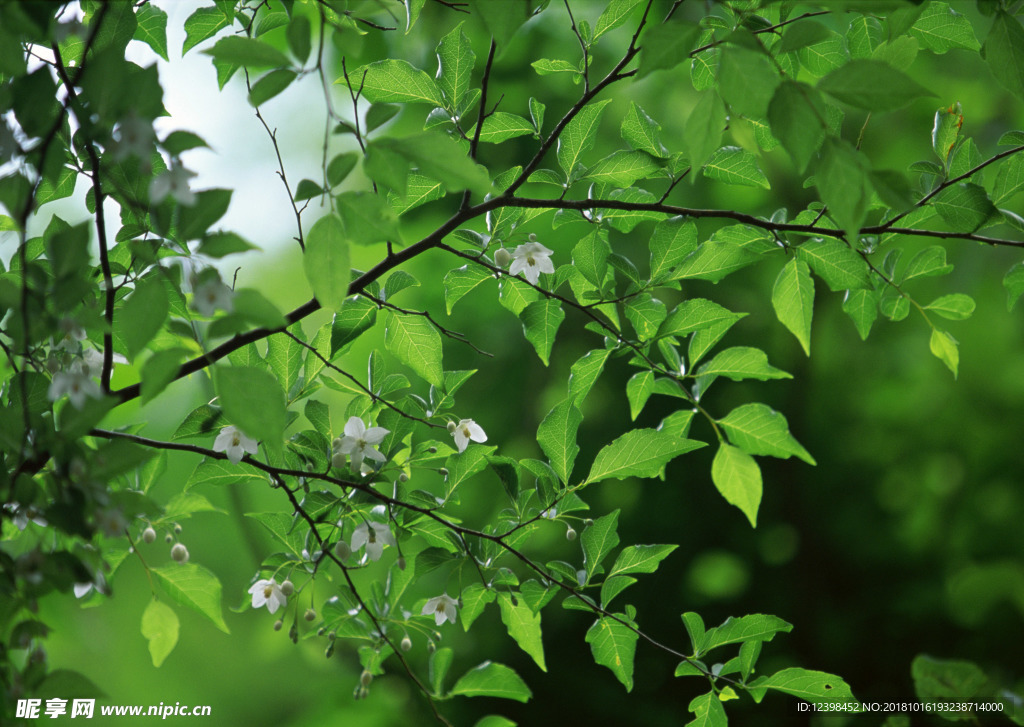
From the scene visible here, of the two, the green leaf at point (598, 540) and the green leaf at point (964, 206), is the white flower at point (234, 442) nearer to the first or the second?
the green leaf at point (598, 540)

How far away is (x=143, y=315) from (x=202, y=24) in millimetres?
422

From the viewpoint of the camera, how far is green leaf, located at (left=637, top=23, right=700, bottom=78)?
37 cm

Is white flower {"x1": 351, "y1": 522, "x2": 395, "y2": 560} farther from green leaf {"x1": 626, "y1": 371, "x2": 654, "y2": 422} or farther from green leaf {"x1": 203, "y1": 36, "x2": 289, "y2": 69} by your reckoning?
green leaf {"x1": 203, "y1": 36, "x2": 289, "y2": 69}

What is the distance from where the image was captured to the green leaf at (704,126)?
1.39 feet

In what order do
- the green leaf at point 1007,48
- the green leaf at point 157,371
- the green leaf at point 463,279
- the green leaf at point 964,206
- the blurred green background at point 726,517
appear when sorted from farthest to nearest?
1. the blurred green background at point 726,517
2. the green leaf at point 463,279
3. the green leaf at point 964,206
4. the green leaf at point 1007,48
5. the green leaf at point 157,371

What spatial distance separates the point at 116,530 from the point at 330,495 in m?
0.27

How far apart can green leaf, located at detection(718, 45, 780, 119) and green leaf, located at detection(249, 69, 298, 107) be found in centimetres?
25

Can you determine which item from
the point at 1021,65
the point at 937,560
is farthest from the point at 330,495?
the point at 937,560

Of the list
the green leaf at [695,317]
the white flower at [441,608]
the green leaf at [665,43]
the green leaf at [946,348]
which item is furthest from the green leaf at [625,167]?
the white flower at [441,608]

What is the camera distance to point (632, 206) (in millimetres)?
560

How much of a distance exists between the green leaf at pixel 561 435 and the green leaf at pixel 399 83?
0.31m

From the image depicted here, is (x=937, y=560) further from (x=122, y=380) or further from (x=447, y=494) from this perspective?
(x=122, y=380)

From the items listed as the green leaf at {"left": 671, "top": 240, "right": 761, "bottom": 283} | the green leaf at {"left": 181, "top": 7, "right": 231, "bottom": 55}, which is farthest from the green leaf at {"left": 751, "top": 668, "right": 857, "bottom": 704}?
the green leaf at {"left": 181, "top": 7, "right": 231, "bottom": 55}

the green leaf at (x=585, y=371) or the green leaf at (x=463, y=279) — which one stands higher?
the green leaf at (x=463, y=279)
